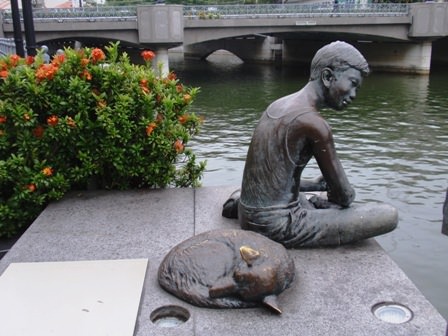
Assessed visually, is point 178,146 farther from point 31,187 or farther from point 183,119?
point 31,187

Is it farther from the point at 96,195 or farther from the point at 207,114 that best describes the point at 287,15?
the point at 96,195

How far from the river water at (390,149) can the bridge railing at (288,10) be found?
4559 mm

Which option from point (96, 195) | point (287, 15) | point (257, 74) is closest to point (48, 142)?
point (96, 195)

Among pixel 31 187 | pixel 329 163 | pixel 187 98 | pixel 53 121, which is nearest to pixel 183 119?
pixel 187 98

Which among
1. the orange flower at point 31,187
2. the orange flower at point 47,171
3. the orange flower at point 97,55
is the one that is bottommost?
the orange flower at point 31,187

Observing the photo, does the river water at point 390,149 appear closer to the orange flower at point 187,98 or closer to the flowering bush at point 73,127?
the orange flower at point 187,98

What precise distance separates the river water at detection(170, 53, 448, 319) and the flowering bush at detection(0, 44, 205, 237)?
12.3 feet

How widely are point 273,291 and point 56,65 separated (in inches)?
143

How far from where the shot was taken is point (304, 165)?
4250mm

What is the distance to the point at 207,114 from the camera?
17859mm

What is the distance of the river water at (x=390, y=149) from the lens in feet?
24.1

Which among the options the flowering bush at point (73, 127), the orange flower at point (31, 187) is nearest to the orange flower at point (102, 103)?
the flowering bush at point (73, 127)

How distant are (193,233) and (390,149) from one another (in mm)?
8930

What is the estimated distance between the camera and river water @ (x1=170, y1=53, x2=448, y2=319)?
7355 mm
